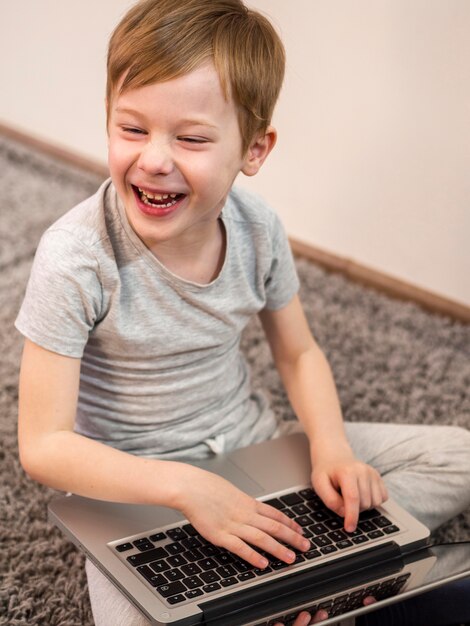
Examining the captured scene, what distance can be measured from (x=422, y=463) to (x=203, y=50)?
552mm

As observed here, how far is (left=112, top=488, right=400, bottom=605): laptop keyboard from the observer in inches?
32.4

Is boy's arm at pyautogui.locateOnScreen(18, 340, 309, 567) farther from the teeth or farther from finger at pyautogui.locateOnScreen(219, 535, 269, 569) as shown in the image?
the teeth

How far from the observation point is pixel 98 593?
0.89 metres

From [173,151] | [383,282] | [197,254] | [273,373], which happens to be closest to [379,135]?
[383,282]

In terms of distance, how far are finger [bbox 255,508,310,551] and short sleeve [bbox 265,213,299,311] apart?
0.30m

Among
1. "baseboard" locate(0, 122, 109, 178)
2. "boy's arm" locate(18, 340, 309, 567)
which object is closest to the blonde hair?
"boy's arm" locate(18, 340, 309, 567)

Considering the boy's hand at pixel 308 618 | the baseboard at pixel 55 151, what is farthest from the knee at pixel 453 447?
the baseboard at pixel 55 151

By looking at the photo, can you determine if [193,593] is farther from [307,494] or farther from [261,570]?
[307,494]

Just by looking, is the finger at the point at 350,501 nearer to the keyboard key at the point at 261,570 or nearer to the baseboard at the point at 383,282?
the keyboard key at the point at 261,570

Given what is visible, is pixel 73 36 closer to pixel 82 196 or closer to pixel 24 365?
pixel 82 196

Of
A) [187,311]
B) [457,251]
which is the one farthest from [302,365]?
[457,251]

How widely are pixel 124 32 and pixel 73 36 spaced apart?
1.25 m

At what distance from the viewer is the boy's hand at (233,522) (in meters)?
0.85

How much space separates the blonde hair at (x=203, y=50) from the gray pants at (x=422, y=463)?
416 mm
